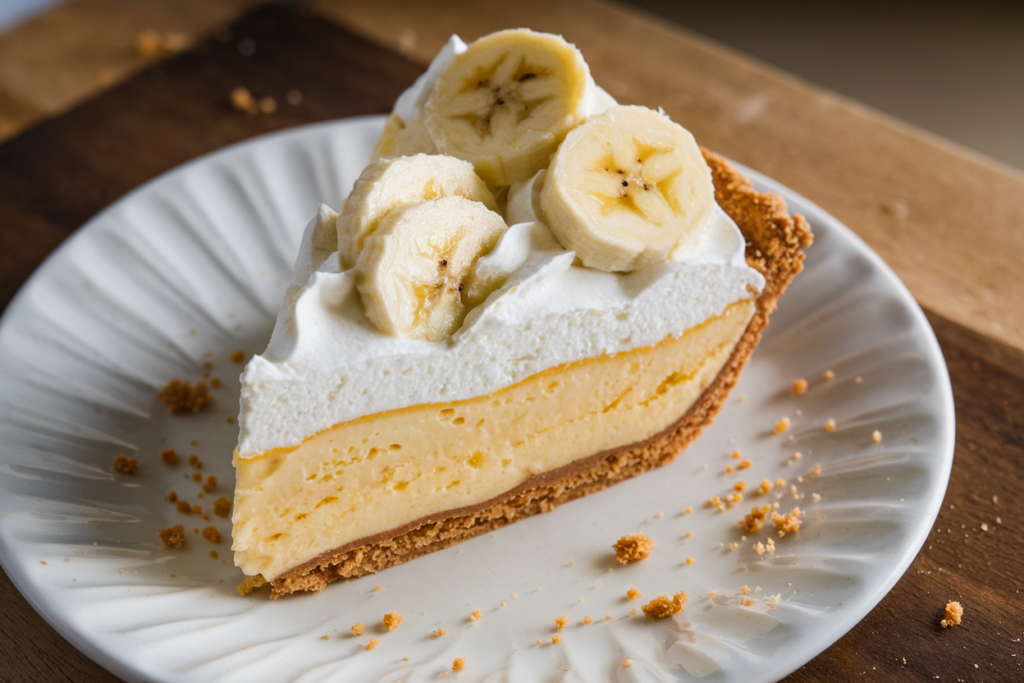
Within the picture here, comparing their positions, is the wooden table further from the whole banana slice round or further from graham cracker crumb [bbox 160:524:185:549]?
the whole banana slice round

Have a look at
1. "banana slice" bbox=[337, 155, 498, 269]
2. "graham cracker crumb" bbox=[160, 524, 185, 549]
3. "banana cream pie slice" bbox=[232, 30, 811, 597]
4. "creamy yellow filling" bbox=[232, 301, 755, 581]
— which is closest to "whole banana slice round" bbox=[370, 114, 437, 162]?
"banana cream pie slice" bbox=[232, 30, 811, 597]

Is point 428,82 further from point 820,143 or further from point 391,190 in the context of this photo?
point 820,143

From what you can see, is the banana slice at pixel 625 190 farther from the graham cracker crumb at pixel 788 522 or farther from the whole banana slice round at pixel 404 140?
the graham cracker crumb at pixel 788 522

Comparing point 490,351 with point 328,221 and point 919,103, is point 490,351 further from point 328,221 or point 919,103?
point 919,103

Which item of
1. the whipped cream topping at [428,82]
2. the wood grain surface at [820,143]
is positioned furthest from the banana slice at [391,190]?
the wood grain surface at [820,143]

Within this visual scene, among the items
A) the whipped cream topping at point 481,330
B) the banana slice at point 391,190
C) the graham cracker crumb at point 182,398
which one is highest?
the banana slice at point 391,190

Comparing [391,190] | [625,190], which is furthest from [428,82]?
[625,190]

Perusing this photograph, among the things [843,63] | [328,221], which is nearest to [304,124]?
[328,221]
